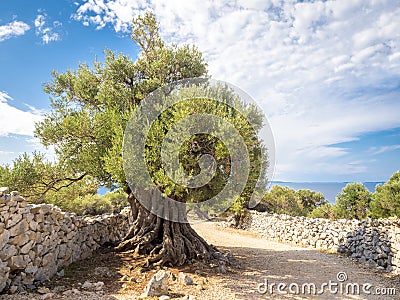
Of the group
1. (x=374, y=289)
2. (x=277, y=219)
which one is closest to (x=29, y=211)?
(x=374, y=289)

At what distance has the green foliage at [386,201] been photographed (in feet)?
65.5

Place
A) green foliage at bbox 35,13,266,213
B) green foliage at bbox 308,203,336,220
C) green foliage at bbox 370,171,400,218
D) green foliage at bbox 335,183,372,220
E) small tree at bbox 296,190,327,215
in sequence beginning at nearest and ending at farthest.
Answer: green foliage at bbox 35,13,266,213
green foliage at bbox 370,171,400,218
green foliage at bbox 335,183,372,220
green foliage at bbox 308,203,336,220
small tree at bbox 296,190,327,215

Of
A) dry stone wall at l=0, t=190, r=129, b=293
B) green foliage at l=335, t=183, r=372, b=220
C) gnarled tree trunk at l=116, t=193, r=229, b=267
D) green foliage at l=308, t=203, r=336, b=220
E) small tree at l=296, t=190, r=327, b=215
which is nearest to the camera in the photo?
dry stone wall at l=0, t=190, r=129, b=293

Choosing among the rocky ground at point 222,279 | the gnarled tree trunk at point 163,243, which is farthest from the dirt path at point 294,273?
the gnarled tree trunk at point 163,243

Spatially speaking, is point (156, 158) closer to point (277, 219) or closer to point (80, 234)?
point (80, 234)

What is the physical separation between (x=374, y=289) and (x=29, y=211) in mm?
10355

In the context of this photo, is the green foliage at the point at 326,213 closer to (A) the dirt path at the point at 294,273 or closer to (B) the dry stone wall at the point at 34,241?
(A) the dirt path at the point at 294,273

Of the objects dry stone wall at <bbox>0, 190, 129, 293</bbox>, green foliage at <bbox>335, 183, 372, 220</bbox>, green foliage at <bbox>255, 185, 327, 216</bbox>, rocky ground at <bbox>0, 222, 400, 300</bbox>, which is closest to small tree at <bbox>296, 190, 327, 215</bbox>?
green foliage at <bbox>255, 185, 327, 216</bbox>

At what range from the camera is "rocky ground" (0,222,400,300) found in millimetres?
7408

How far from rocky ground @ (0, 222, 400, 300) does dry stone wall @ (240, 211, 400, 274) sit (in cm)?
68

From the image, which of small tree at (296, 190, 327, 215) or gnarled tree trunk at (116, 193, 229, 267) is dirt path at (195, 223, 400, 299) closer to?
gnarled tree trunk at (116, 193, 229, 267)

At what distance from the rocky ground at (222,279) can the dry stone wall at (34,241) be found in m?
0.44

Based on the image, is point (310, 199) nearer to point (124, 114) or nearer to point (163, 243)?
point (163, 243)

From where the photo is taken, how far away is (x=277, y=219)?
1917cm
